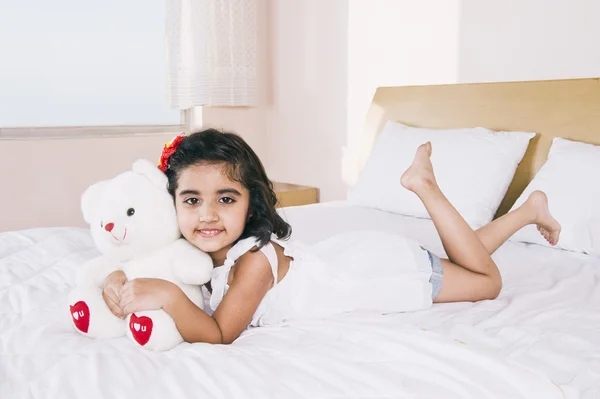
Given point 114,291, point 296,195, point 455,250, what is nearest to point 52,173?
point 296,195

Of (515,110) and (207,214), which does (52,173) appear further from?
(515,110)

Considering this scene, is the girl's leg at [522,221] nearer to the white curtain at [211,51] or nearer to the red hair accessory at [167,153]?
the red hair accessory at [167,153]

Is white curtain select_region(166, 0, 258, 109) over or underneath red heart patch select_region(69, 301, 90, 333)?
over

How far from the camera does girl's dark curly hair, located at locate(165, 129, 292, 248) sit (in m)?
1.30

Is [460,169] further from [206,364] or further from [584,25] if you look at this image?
[206,364]

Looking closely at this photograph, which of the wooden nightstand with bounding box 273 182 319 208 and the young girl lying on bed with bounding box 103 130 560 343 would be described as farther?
the wooden nightstand with bounding box 273 182 319 208

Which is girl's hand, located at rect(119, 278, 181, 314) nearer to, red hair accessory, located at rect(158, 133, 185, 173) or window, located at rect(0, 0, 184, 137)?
red hair accessory, located at rect(158, 133, 185, 173)

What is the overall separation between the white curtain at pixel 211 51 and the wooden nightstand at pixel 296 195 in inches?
21.1

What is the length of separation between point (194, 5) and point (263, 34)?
0.52 m

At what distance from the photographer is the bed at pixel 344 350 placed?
906mm

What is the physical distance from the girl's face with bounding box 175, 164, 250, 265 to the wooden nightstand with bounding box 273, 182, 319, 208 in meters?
1.76

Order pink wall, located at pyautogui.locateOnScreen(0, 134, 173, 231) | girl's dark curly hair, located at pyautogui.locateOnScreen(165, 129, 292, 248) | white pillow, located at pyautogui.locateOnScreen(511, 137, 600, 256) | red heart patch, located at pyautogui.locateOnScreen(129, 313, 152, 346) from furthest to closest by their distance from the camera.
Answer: pink wall, located at pyautogui.locateOnScreen(0, 134, 173, 231)
white pillow, located at pyautogui.locateOnScreen(511, 137, 600, 256)
girl's dark curly hair, located at pyautogui.locateOnScreen(165, 129, 292, 248)
red heart patch, located at pyautogui.locateOnScreen(129, 313, 152, 346)

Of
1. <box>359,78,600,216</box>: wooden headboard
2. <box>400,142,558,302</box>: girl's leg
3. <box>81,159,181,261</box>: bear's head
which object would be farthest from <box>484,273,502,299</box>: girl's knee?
<box>359,78,600,216</box>: wooden headboard

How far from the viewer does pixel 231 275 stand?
4.17ft
